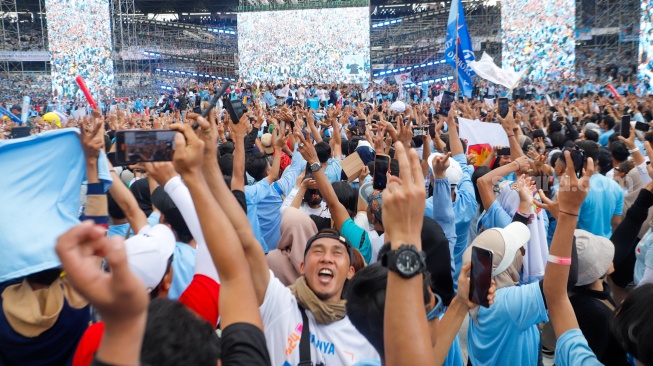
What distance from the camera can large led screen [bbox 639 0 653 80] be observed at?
16875mm

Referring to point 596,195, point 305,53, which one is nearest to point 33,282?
point 596,195

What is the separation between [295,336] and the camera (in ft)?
6.83

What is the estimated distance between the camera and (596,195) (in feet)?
14.1

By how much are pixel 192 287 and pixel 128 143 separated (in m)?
0.47

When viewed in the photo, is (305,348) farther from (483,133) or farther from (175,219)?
(483,133)

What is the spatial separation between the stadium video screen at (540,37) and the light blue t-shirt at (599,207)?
723 inches

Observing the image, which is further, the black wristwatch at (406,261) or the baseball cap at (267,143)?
the baseball cap at (267,143)

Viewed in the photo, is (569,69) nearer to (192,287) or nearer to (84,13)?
(84,13)

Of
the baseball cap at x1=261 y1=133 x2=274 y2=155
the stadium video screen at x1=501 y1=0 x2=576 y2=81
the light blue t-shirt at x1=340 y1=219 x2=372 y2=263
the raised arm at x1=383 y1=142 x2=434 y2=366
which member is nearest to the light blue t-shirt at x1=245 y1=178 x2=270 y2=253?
the light blue t-shirt at x1=340 y1=219 x2=372 y2=263

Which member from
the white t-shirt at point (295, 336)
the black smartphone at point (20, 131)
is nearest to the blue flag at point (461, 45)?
the black smartphone at point (20, 131)

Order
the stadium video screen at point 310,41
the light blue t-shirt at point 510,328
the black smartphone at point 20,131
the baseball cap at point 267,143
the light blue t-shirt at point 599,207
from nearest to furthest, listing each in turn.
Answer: the light blue t-shirt at point 510,328, the light blue t-shirt at point 599,207, the black smartphone at point 20,131, the baseball cap at point 267,143, the stadium video screen at point 310,41

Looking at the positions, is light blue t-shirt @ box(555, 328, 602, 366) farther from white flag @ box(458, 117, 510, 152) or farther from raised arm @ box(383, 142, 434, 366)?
white flag @ box(458, 117, 510, 152)

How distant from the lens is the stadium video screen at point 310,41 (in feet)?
90.7

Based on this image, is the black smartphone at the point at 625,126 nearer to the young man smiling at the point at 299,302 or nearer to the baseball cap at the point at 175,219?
the young man smiling at the point at 299,302
